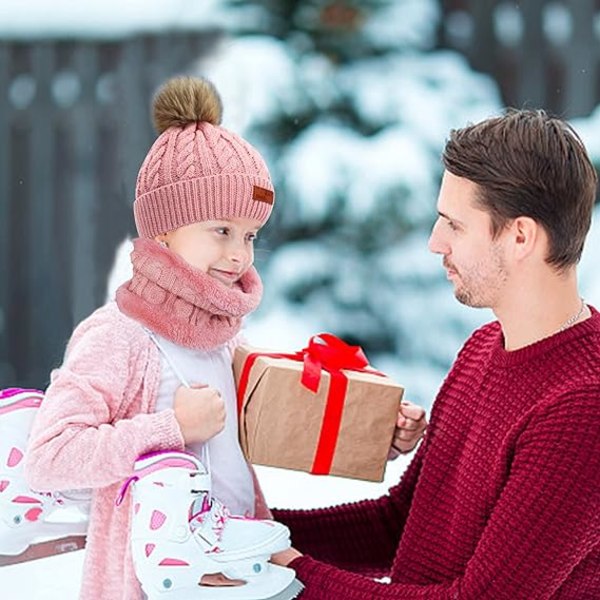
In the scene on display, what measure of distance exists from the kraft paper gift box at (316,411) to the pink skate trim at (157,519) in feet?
0.89

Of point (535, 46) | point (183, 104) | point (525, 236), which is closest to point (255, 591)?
point (525, 236)

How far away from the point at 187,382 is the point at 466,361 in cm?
47

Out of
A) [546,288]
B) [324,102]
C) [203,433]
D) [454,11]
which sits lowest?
[203,433]

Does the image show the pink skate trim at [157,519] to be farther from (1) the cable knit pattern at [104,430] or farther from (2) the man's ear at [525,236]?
(2) the man's ear at [525,236]

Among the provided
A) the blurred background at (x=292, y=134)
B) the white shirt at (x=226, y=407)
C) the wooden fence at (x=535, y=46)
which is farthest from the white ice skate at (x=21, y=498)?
the wooden fence at (x=535, y=46)

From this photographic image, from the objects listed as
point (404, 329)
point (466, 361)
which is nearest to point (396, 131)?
point (404, 329)

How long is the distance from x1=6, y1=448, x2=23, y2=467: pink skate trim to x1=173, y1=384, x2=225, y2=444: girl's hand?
0.24 metres

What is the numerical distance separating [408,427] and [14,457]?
0.62 meters

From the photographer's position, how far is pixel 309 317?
4.28 metres

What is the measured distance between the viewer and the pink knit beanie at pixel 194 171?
1.72 metres

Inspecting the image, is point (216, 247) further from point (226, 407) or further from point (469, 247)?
point (469, 247)

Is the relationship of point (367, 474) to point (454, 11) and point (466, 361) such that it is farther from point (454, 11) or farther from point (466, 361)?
point (454, 11)

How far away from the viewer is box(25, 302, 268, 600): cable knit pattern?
156 centimetres

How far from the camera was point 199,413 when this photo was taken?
5.28 ft
